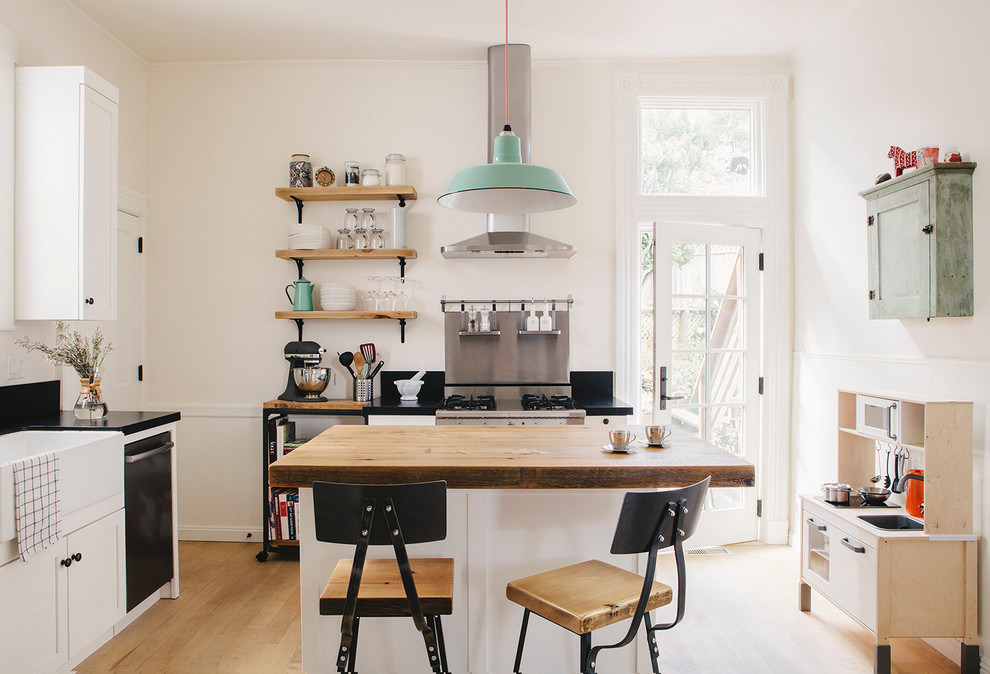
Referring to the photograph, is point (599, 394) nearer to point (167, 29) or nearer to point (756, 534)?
point (756, 534)

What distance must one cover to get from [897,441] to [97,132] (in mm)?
3792

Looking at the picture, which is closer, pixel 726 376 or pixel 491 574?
pixel 491 574

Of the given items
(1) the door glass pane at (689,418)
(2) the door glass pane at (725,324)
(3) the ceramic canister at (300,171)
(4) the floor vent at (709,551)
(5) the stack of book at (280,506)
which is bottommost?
(4) the floor vent at (709,551)

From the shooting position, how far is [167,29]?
364 cm

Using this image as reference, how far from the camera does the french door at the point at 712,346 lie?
3959 mm

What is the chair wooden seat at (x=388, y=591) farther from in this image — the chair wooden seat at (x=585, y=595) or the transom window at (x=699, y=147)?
the transom window at (x=699, y=147)

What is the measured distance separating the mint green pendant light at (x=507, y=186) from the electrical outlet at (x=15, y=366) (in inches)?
87.3

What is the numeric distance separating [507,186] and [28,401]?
2595 millimetres

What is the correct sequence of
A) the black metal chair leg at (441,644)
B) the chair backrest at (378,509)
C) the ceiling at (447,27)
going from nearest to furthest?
the chair backrest at (378,509), the black metal chair leg at (441,644), the ceiling at (447,27)

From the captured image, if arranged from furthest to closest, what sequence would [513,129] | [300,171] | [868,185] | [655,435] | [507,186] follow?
1. [300,171]
2. [513,129]
3. [868,185]
4. [655,435]
5. [507,186]

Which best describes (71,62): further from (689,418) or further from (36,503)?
(689,418)

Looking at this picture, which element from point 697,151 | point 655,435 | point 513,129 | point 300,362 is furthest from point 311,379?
point 697,151

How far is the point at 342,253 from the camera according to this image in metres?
3.87

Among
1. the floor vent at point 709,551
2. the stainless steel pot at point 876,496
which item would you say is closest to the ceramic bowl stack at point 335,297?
the floor vent at point 709,551
